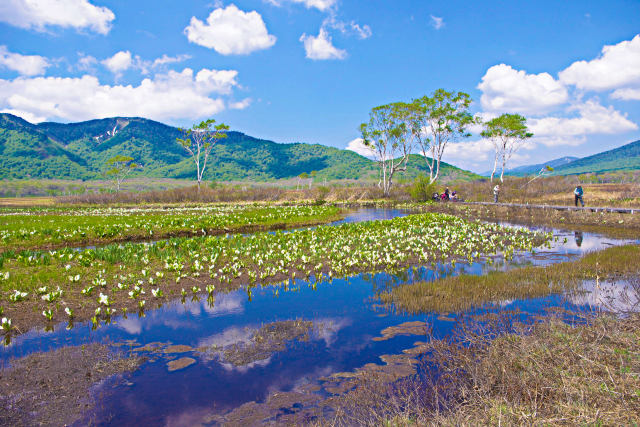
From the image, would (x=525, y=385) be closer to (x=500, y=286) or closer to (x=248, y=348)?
(x=248, y=348)

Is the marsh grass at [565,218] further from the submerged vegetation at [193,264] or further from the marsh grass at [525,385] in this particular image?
the marsh grass at [525,385]

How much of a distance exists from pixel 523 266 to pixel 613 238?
977cm

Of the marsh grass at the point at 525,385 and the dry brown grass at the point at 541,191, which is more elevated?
the dry brown grass at the point at 541,191

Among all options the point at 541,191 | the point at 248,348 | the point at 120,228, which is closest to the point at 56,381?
the point at 248,348

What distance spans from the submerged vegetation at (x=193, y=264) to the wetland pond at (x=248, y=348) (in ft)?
2.74

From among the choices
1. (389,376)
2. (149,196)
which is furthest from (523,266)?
(149,196)

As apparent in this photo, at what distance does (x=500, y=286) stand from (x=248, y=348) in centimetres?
726

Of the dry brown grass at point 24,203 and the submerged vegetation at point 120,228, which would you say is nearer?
the submerged vegetation at point 120,228

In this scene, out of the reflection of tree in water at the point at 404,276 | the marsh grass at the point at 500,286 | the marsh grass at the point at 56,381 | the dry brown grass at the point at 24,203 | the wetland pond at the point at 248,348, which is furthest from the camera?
the dry brown grass at the point at 24,203

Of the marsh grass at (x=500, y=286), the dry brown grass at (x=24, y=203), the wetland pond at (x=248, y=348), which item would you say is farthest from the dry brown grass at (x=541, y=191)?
the dry brown grass at (x=24, y=203)

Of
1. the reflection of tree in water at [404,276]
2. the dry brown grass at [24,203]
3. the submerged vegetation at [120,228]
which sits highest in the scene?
the dry brown grass at [24,203]

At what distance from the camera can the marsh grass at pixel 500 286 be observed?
8.94 m

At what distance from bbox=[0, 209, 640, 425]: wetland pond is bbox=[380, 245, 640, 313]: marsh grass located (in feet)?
1.35

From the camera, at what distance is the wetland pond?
5098 mm
